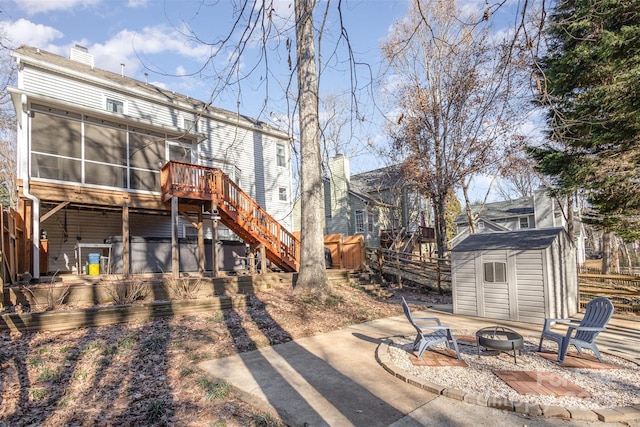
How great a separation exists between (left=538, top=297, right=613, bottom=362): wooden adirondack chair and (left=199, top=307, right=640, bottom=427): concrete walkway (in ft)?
2.11

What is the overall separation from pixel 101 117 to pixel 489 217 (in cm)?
2960

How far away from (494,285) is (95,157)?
1236 cm

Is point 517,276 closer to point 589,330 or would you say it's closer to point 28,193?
point 589,330

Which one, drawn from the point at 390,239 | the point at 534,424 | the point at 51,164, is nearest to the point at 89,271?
the point at 51,164

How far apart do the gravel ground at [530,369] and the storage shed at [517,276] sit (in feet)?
8.12

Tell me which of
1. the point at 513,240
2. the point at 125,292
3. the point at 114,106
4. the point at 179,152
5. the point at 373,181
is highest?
the point at 114,106

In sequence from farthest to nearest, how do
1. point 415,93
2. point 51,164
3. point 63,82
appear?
point 415,93, point 63,82, point 51,164

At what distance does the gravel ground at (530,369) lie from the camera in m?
3.78

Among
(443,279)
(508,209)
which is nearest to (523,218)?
(508,209)

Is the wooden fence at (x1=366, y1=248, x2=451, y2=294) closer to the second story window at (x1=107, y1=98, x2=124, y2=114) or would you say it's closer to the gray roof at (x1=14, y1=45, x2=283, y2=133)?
the gray roof at (x1=14, y1=45, x2=283, y2=133)

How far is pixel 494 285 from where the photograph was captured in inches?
340

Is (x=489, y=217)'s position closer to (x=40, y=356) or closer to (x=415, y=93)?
(x=415, y=93)

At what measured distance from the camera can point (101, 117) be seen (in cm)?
1164

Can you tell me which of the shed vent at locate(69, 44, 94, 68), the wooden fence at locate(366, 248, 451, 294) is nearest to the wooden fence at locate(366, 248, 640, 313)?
the wooden fence at locate(366, 248, 451, 294)
